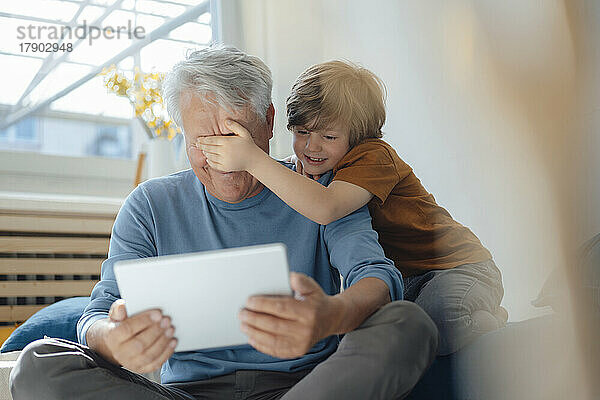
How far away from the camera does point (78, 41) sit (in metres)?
2.55

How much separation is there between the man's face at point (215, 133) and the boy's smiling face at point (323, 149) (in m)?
0.13

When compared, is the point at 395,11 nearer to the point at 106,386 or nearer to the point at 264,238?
the point at 264,238

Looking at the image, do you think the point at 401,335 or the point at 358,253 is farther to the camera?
the point at 358,253

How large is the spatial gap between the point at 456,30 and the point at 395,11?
177mm

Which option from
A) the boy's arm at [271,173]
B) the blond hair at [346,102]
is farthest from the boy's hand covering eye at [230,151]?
the blond hair at [346,102]

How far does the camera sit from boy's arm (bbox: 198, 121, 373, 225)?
106cm

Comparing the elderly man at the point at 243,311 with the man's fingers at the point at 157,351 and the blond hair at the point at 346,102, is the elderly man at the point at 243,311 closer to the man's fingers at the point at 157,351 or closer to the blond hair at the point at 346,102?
the man's fingers at the point at 157,351

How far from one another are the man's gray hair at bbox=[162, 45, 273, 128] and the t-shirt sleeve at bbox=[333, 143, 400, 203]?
0.18 metres

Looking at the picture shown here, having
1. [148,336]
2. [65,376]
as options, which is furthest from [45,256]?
[148,336]

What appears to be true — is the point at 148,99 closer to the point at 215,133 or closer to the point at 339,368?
the point at 215,133

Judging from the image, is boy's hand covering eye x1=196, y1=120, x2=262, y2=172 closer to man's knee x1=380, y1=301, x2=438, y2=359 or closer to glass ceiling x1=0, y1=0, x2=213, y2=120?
man's knee x1=380, y1=301, x2=438, y2=359

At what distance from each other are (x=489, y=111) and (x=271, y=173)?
1.14ft

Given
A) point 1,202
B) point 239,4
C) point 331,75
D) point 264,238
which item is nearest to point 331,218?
point 264,238

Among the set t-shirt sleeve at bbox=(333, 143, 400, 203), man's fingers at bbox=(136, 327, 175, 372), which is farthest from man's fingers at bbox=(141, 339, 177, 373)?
t-shirt sleeve at bbox=(333, 143, 400, 203)
